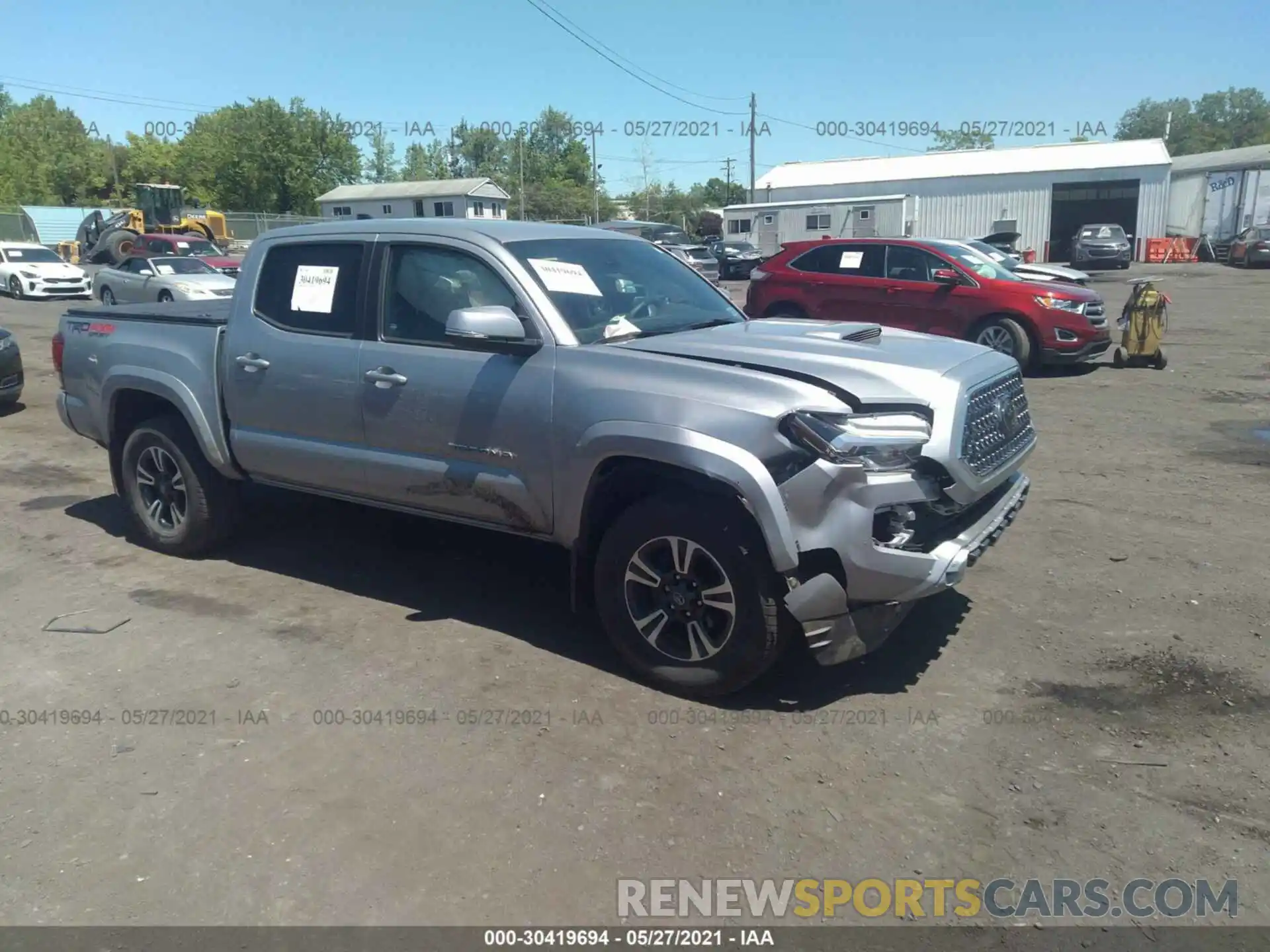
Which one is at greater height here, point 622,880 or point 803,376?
point 803,376

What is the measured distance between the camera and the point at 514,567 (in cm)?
570

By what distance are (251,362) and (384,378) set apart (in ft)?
3.29

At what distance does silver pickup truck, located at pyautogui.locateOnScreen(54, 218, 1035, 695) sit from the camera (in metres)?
3.70

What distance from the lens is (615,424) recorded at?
3961 mm

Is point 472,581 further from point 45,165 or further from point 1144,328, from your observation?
point 45,165

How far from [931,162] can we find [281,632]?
153ft

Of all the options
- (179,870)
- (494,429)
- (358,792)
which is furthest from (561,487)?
(179,870)

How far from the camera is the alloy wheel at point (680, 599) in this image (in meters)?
3.92

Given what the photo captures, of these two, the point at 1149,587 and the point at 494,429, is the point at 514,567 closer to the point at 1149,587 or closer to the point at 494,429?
the point at 494,429

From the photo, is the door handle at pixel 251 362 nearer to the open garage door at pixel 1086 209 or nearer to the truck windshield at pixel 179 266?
the truck windshield at pixel 179 266

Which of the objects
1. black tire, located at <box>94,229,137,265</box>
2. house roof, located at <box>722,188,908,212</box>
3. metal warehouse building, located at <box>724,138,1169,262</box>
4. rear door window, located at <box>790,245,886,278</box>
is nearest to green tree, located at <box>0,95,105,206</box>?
black tire, located at <box>94,229,137,265</box>

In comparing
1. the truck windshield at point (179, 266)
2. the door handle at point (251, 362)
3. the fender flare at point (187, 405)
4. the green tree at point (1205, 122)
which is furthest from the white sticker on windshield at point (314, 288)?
the green tree at point (1205, 122)

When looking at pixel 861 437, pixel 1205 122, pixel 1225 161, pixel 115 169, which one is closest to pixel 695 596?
pixel 861 437

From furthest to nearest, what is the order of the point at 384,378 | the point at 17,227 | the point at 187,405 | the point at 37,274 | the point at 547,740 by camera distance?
the point at 17,227 → the point at 37,274 → the point at 187,405 → the point at 384,378 → the point at 547,740
